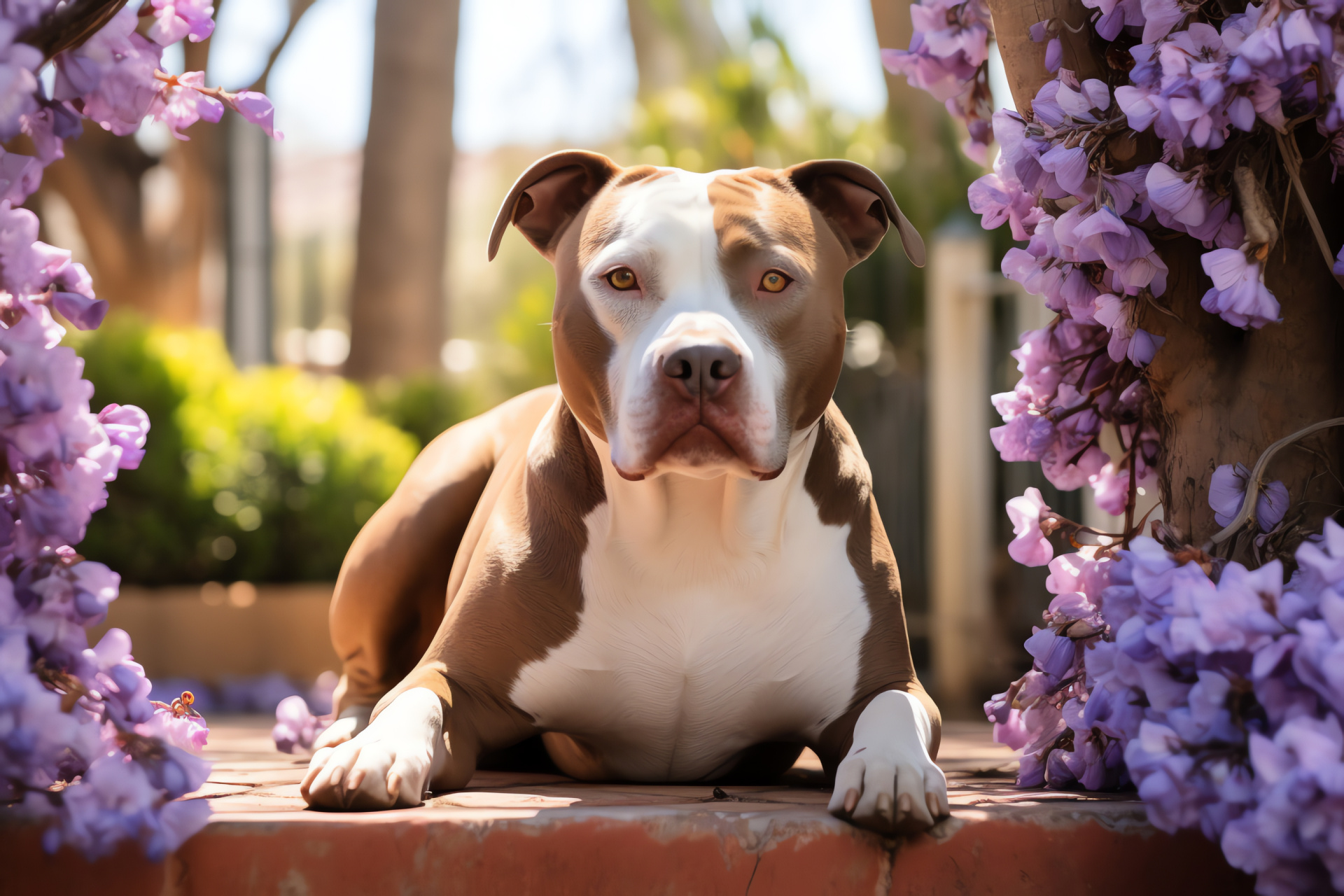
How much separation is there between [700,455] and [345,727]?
1.13m

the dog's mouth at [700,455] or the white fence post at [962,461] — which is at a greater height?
the dog's mouth at [700,455]

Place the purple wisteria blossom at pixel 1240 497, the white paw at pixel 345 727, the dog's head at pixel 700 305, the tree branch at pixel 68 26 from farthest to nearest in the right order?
the white paw at pixel 345 727
the dog's head at pixel 700 305
the purple wisteria blossom at pixel 1240 497
the tree branch at pixel 68 26

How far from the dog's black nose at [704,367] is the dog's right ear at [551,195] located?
0.52 meters

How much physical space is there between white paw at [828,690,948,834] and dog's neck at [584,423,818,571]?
1.36 feet

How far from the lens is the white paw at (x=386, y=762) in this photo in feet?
5.87

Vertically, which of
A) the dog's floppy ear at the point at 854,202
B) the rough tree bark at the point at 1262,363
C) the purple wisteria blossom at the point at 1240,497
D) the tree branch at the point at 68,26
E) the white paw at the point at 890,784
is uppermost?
the tree branch at the point at 68,26

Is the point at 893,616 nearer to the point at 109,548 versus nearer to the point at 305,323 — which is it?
the point at 109,548

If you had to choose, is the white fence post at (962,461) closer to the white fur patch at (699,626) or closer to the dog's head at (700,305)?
the dog's head at (700,305)

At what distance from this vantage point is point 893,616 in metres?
2.29

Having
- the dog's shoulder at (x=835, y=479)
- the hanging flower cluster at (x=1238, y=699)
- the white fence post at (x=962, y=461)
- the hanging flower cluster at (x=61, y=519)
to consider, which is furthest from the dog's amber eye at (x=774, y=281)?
the white fence post at (x=962, y=461)

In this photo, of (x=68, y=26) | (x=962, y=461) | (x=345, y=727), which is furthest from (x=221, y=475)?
(x=68, y=26)

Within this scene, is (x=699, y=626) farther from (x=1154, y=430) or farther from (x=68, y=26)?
(x=68, y=26)

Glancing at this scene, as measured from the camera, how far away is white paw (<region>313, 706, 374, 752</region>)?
2562 millimetres

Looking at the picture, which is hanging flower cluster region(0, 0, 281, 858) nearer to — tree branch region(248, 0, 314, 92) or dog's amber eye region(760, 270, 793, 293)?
dog's amber eye region(760, 270, 793, 293)
